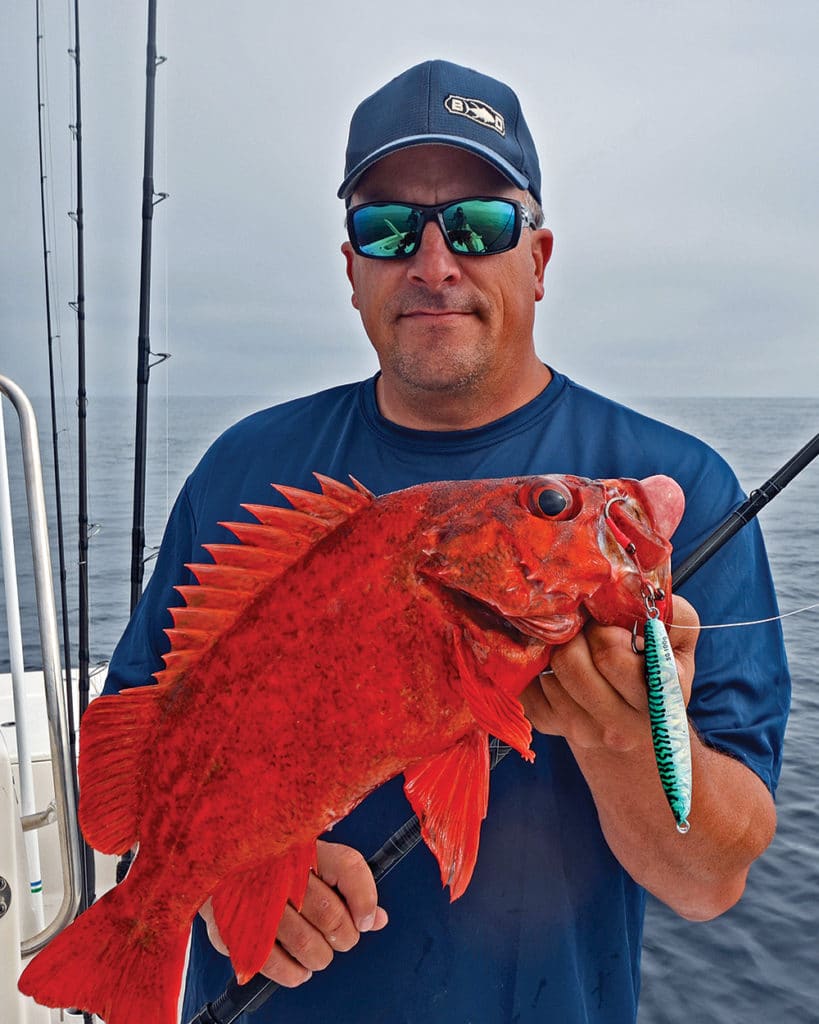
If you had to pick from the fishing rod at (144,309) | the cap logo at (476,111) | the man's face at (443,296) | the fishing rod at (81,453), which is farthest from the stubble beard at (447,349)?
the fishing rod at (81,453)

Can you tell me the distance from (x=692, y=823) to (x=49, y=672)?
160cm

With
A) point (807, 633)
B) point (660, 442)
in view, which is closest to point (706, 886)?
point (660, 442)

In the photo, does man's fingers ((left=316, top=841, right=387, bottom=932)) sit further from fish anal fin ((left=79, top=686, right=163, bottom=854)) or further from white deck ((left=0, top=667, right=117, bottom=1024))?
white deck ((left=0, top=667, right=117, bottom=1024))

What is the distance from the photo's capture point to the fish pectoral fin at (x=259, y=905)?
1.26 m

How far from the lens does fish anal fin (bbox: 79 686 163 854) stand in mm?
1323

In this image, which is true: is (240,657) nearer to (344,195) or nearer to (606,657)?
(606,657)

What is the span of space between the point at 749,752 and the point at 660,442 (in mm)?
586

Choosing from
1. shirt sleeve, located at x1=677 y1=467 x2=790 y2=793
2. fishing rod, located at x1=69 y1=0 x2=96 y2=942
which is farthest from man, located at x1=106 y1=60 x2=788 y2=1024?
fishing rod, located at x1=69 y1=0 x2=96 y2=942

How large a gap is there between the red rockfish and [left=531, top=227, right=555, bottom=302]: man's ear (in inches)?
32.7

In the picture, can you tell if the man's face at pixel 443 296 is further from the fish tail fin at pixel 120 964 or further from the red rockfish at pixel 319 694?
the fish tail fin at pixel 120 964

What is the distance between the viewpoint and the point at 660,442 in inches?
66.7

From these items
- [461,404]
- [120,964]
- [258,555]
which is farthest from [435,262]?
[120,964]

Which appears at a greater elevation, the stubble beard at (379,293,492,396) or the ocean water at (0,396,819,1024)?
the stubble beard at (379,293,492,396)

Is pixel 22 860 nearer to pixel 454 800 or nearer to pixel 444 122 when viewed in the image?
pixel 454 800
